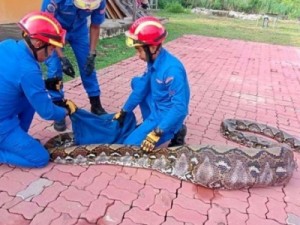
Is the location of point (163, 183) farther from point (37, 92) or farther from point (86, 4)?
point (86, 4)

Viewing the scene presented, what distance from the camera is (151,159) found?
3924 millimetres

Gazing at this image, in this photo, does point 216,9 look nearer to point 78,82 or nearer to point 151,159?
point 78,82

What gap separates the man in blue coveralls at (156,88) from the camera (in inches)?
150

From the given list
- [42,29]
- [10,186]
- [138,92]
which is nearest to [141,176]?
[138,92]

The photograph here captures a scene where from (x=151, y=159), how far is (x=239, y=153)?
0.90m

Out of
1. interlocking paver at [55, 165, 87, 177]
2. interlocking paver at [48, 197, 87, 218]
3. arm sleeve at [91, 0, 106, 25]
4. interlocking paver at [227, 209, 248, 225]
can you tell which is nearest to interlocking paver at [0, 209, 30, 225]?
interlocking paver at [48, 197, 87, 218]

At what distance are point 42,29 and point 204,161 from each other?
6.33ft

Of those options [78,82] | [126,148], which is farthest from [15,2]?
[126,148]

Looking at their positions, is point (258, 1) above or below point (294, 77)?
below

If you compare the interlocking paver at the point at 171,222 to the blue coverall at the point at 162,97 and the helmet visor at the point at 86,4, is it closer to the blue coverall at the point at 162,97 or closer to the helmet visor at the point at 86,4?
the blue coverall at the point at 162,97

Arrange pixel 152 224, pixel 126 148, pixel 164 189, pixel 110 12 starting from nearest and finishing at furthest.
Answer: pixel 152 224 → pixel 164 189 → pixel 126 148 → pixel 110 12

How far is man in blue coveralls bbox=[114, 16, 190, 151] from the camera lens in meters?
3.81

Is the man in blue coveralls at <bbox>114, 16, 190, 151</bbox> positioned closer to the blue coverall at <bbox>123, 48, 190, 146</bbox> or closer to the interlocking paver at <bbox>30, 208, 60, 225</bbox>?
the blue coverall at <bbox>123, 48, 190, 146</bbox>

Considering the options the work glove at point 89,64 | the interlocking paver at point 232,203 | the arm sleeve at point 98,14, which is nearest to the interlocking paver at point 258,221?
the interlocking paver at point 232,203
